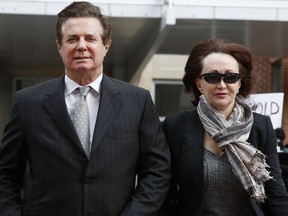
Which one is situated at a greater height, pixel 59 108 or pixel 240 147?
pixel 59 108

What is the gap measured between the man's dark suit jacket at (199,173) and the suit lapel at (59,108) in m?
0.65

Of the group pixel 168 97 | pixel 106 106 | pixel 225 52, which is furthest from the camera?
pixel 168 97

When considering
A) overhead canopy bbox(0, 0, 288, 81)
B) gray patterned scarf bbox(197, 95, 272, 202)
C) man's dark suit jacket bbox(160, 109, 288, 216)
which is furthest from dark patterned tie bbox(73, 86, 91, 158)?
overhead canopy bbox(0, 0, 288, 81)

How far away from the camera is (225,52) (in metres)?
3.14

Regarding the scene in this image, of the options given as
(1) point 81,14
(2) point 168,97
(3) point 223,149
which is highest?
(1) point 81,14

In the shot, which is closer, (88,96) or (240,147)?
(88,96)

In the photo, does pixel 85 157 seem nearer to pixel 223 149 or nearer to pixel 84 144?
pixel 84 144

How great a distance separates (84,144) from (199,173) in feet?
2.14

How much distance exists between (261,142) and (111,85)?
884mm

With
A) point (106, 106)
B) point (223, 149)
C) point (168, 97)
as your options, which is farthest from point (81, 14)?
point (168, 97)

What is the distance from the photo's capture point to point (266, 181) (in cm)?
313

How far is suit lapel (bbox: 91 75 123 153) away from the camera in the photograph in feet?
9.20

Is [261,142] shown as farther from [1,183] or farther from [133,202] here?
[1,183]

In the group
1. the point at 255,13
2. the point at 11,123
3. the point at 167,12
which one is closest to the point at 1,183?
the point at 11,123
